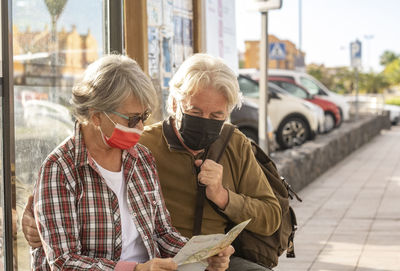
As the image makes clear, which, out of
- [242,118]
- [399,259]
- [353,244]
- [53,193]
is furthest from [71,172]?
[242,118]

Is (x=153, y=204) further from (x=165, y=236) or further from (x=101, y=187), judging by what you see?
(x=101, y=187)

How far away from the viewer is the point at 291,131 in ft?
53.4

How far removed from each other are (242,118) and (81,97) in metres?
10.8

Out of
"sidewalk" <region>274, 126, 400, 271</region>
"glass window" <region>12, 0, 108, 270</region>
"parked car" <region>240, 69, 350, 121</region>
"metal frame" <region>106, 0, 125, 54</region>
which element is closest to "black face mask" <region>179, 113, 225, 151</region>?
"glass window" <region>12, 0, 108, 270</region>

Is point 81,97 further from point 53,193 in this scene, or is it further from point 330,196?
point 330,196

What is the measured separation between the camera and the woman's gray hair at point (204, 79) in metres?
3.18

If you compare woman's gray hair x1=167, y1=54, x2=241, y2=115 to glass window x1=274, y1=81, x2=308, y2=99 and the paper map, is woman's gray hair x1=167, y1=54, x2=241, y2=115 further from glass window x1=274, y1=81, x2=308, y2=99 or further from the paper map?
glass window x1=274, y1=81, x2=308, y2=99

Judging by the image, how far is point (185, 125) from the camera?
10.6 feet

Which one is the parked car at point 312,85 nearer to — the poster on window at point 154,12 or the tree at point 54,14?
the tree at point 54,14

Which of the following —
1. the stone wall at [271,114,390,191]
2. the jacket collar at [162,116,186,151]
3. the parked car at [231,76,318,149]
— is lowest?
the stone wall at [271,114,390,191]

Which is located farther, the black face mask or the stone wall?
the stone wall

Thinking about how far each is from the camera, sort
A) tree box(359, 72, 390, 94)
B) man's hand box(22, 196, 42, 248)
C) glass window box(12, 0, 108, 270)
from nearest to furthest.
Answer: man's hand box(22, 196, 42, 248) → glass window box(12, 0, 108, 270) → tree box(359, 72, 390, 94)

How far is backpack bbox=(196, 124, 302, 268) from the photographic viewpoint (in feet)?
10.9

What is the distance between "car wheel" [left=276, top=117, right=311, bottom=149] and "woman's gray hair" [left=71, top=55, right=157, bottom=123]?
1358 centimetres
